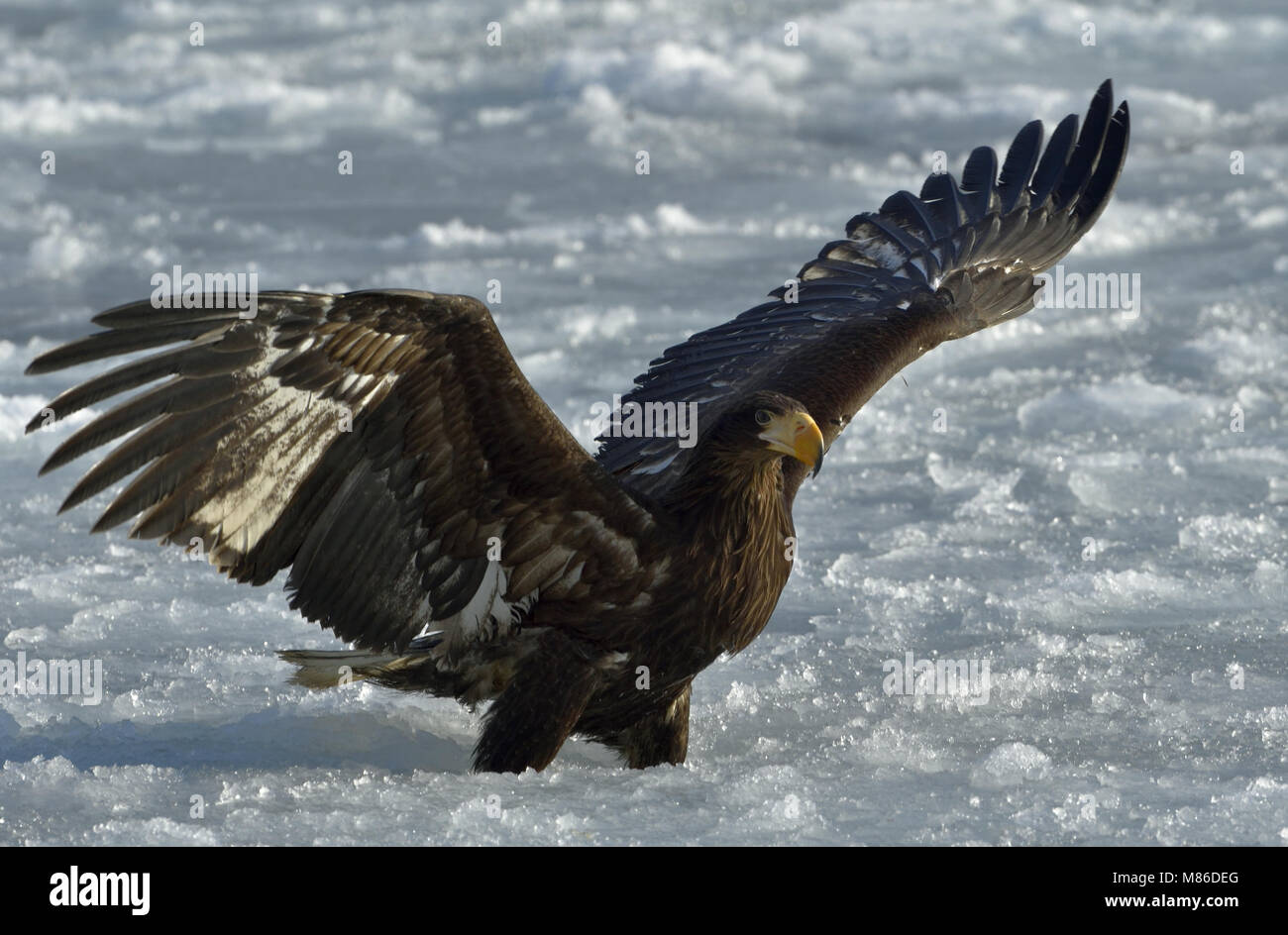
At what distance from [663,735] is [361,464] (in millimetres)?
1151

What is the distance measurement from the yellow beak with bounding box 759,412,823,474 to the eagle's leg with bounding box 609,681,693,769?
779 millimetres

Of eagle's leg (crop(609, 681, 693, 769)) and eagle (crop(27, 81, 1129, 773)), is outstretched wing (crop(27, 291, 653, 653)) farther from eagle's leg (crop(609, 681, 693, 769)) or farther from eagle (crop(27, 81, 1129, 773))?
eagle's leg (crop(609, 681, 693, 769))

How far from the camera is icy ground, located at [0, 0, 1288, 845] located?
4309mm

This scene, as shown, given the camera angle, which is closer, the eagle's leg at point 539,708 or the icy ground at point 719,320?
the icy ground at point 719,320

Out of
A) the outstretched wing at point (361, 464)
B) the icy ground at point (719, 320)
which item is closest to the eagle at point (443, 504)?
the outstretched wing at point (361, 464)

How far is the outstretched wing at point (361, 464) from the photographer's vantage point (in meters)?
3.98

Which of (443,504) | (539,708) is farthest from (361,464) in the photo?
(539,708)

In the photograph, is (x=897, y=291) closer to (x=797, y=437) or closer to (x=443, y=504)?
(x=797, y=437)

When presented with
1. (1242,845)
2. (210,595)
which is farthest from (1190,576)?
(210,595)

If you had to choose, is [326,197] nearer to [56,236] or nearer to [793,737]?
[56,236]

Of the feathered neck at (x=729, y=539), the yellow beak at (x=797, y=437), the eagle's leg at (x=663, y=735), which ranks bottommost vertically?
the eagle's leg at (x=663, y=735)

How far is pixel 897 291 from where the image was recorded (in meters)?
6.25

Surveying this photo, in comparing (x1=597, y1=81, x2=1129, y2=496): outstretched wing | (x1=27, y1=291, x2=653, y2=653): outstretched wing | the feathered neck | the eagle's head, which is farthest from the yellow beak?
(x1=597, y1=81, x2=1129, y2=496): outstretched wing

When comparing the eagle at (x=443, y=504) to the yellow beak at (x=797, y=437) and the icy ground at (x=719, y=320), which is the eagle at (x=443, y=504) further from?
the icy ground at (x=719, y=320)
